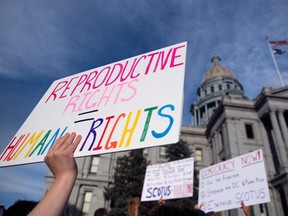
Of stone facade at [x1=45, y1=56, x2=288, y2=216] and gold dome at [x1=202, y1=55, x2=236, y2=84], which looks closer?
stone facade at [x1=45, y1=56, x2=288, y2=216]

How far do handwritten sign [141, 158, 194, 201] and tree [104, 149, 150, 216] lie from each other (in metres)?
15.1

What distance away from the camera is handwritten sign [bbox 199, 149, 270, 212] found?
4604 millimetres

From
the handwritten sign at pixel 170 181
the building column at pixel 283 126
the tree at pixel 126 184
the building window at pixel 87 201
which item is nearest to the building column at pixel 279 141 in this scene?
the building column at pixel 283 126

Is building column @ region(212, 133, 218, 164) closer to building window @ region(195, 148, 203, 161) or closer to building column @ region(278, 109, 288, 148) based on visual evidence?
building window @ region(195, 148, 203, 161)

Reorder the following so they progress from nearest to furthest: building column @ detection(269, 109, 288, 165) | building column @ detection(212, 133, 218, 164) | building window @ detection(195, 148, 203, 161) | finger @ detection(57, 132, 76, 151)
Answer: finger @ detection(57, 132, 76, 151) < building column @ detection(269, 109, 288, 165) < building column @ detection(212, 133, 218, 164) < building window @ detection(195, 148, 203, 161)

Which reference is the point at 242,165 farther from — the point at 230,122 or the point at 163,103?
the point at 230,122

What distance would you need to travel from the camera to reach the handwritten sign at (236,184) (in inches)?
181

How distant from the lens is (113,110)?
197cm

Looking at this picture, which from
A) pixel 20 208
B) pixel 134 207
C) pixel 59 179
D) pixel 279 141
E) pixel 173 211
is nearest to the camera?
pixel 59 179

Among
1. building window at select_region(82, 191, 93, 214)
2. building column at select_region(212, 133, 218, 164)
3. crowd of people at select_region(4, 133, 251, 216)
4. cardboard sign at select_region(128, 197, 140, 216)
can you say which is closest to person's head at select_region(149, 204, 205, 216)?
crowd of people at select_region(4, 133, 251, 216)

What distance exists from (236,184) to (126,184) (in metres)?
18.7

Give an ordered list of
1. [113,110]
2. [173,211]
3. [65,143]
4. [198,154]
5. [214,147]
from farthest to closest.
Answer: [198,154] < [214,147] < [113,110] < [173,211] < [65,143]

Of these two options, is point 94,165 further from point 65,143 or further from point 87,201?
point 65,143

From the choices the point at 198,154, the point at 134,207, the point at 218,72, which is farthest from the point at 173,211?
the point at 218,72
